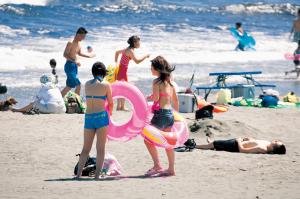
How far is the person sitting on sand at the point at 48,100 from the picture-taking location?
13.0 m

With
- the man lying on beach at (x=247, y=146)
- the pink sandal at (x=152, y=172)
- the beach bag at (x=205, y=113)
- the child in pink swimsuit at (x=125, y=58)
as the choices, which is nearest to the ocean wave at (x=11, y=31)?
the child in pink swimsuit at (x=125, y=58)

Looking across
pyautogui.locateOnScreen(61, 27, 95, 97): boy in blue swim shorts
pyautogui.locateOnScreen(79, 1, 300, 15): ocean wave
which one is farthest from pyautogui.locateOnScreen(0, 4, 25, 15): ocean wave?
pyautogui.locateOnScreen(61, 27, 95, 97): boy in blue swim shorts

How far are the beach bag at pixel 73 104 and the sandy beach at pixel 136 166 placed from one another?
34 centimetres

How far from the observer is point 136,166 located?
9.41 m

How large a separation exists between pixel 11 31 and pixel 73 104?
47.9 feet

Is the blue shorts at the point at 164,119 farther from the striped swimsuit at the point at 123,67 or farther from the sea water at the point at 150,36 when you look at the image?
the sea water at the point at 150,36

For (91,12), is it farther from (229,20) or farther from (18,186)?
(18,186)

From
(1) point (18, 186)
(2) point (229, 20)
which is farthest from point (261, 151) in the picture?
(2) point (229, 20)

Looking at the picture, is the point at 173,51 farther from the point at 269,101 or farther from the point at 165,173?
the point at 165,173

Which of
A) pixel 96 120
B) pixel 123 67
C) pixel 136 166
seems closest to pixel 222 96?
pixel 123 67

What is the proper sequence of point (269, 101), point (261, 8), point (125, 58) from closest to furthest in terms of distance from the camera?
point (125, 58) → point (269, 101) → point (261, 8)

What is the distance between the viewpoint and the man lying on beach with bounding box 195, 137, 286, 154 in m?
10.2

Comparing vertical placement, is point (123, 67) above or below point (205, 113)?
above

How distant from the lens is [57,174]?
8852 mm
